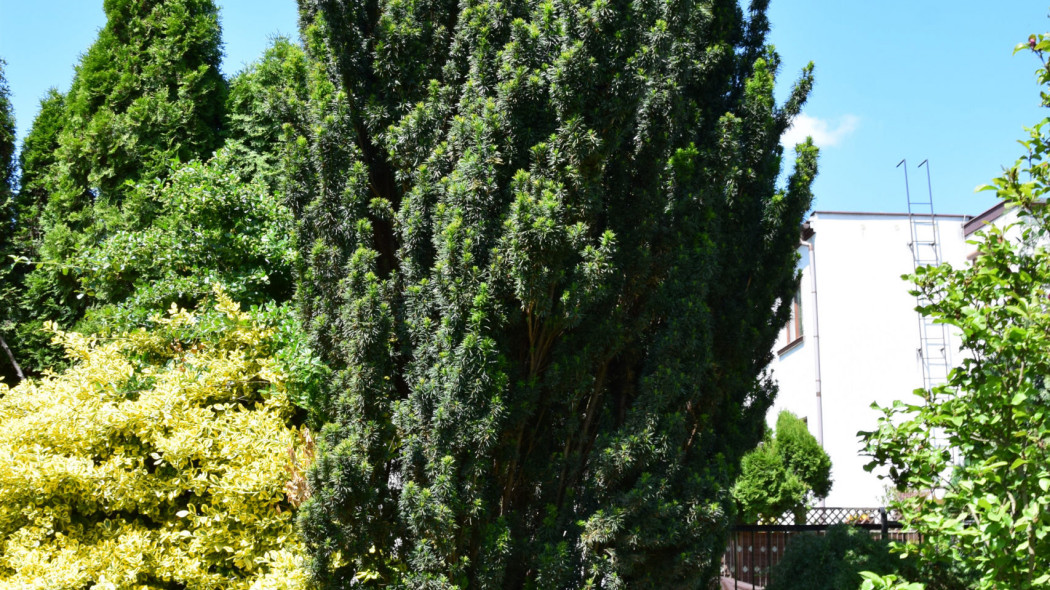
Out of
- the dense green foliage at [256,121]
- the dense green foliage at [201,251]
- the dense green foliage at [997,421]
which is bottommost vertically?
the dense green foliage at [997,421]

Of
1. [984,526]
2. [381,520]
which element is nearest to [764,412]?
[984,526]

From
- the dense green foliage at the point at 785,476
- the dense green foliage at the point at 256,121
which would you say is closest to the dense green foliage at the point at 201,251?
the dense green foliage at the point at 256,121

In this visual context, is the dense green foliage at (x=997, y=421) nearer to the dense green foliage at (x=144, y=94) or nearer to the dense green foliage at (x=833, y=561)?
the dense green foliage at (x=833, y=561)

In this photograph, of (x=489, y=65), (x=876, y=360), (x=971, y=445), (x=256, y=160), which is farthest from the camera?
(x=876, y=360)

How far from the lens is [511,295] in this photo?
166 inches

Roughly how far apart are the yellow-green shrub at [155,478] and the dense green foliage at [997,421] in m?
3.85

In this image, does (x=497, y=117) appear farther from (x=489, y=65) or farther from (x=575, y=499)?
(x=575, y=499)

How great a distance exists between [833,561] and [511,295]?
9.80 ft

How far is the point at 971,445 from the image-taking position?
3.78m

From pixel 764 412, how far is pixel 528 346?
2215 millimetres

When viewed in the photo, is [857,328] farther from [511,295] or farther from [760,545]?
[511,295]

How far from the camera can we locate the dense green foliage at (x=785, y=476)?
543 inches

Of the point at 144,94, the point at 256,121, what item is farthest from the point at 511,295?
the point at 144,94

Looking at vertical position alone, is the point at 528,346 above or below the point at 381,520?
above
